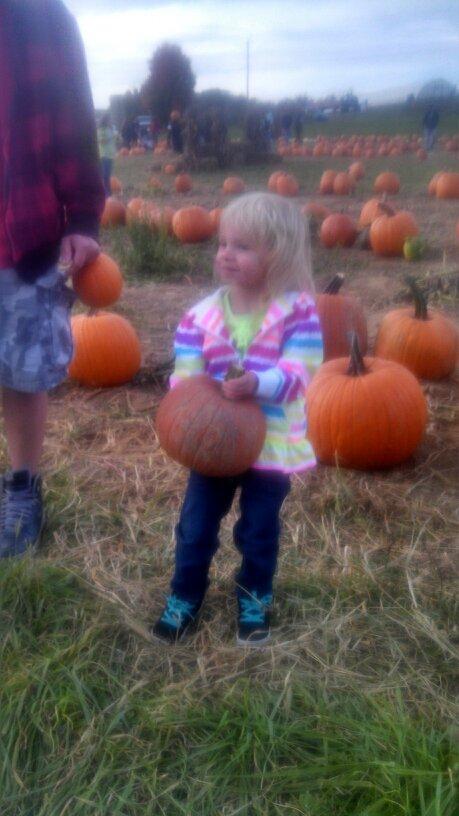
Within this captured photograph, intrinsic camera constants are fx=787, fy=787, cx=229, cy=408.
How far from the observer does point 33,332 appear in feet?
8.74

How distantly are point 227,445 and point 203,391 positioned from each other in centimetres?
16

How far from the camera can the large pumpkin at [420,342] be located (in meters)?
4.41

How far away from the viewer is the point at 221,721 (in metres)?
2.01

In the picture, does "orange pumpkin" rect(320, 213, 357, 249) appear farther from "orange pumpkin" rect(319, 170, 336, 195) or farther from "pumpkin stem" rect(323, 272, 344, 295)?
"orange pumpkin" rect(319, 170, 336, 195)

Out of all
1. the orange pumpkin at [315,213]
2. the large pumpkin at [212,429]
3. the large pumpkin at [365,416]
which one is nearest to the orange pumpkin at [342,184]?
the orange pumpkin at [315,213]

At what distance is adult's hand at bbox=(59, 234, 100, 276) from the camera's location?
2703 millimetres

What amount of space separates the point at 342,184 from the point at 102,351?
35.6ft

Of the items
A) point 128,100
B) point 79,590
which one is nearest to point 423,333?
point 79,590

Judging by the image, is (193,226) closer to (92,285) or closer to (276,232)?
(92,285)

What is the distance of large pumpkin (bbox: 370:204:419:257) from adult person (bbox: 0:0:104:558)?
5724mm

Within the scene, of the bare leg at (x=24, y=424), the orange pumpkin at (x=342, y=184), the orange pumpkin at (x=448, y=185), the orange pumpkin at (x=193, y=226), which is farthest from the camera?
the orange pumpkin at (x=342, y=184)

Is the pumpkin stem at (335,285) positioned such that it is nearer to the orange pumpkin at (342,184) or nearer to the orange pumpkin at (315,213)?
the orange pumpkin at (315,213)

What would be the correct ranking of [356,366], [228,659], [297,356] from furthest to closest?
[356,366] → [228,659] → [297,356]

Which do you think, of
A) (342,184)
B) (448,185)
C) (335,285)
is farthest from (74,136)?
(342,184)
